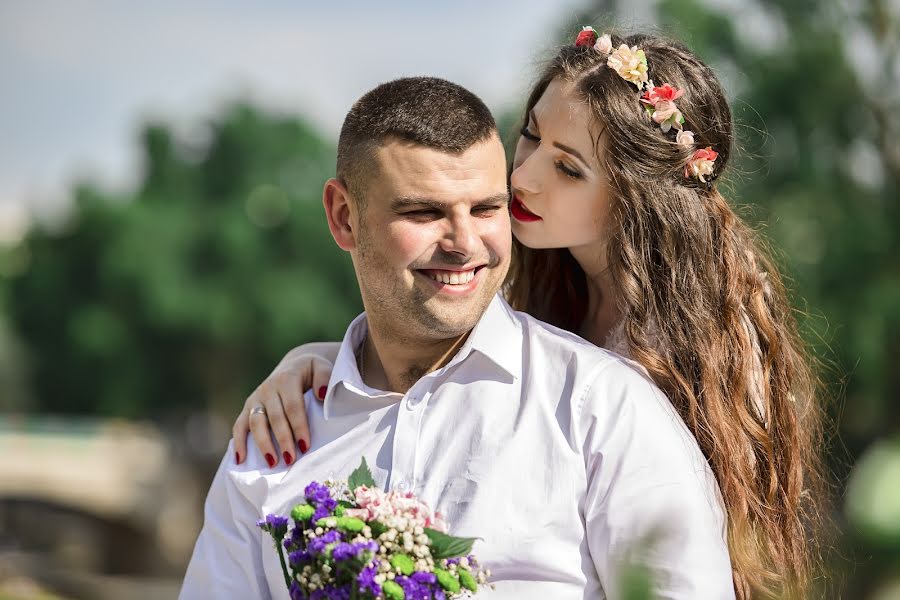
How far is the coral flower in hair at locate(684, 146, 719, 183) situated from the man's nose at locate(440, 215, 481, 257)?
0.87 metres

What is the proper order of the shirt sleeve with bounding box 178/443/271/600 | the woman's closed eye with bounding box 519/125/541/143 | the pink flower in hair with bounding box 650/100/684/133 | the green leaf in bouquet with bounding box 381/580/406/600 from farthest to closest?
1. the woman's closed eye with bounding box 519/125/541/143
2. the pink flower in hair with bounding box 650/100/684/133
3. the shirt sleeve with bounding box 178/443/271/600
4. the green leaf in bouquet with bounding box 381/580/406/600

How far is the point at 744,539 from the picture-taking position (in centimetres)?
277

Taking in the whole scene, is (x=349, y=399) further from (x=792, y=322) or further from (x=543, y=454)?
(x=792, y=322)

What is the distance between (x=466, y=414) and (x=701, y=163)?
1188 millimetres

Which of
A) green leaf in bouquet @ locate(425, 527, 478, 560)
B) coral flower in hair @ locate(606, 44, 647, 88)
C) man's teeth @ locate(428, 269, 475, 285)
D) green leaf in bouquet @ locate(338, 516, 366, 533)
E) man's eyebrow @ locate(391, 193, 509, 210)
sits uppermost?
coral flower in hair @ locate(606, 44, 647, 88)

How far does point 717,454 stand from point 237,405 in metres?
31.1

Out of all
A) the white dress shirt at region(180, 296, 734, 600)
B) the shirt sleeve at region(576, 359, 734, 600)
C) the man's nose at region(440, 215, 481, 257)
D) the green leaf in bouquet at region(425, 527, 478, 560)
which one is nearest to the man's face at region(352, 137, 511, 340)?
the man's nose at region(440, 215, 481, 257)

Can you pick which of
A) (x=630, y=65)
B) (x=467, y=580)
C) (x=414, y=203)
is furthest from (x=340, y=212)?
(x=467, y=580)

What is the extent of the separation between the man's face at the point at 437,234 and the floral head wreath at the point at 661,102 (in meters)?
0.59

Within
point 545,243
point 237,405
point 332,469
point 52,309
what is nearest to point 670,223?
point 545,243

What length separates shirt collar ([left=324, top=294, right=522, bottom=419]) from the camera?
290 cm

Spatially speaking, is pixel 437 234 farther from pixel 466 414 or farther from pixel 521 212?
pixel 521 212

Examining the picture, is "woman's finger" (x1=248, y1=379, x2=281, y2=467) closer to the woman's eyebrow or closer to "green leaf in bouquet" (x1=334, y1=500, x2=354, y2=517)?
"green leaf in bouquet" (x1=334, y1=500, x2=354, y2=517)

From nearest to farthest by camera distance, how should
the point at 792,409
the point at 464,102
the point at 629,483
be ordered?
the point at 629,483, the point at 464,102, the point at 792,409
